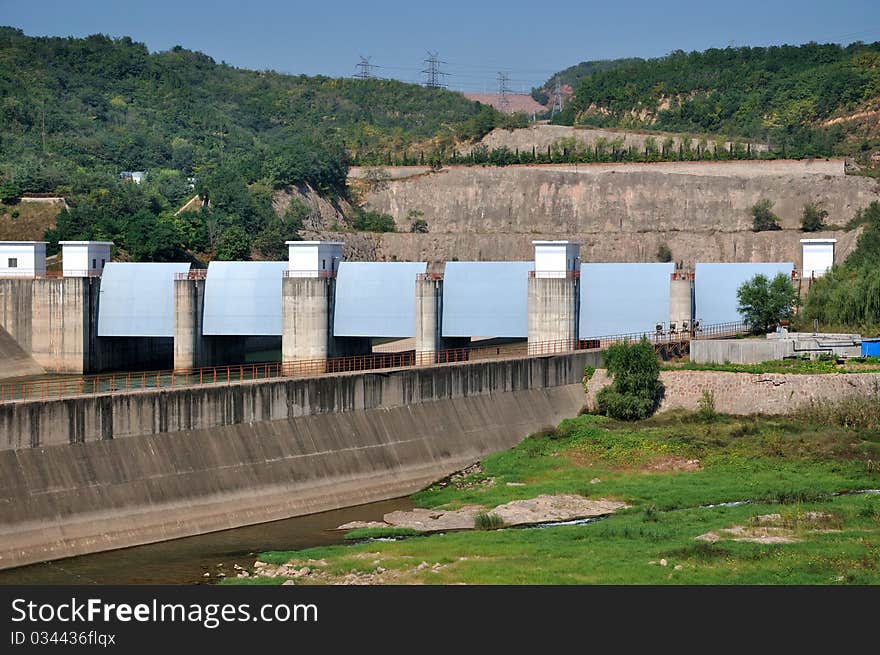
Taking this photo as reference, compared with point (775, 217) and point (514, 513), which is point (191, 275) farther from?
point (775, 217)

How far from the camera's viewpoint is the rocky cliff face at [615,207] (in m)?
132

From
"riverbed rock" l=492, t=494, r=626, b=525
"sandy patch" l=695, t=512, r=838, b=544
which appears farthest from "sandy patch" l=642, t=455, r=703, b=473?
"sandy patch" l=695, t=512, r=838, b=544

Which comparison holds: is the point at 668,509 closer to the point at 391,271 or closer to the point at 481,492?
the point at 481,492

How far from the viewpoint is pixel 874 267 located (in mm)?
74438

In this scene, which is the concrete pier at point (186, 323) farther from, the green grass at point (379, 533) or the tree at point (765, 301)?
the tree at point (765, 301)

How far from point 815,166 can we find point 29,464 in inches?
4313

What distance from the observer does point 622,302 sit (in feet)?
232

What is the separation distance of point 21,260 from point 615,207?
82718 millimetres

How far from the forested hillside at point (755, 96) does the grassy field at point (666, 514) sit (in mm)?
92080

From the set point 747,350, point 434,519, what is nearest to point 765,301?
point 747,350

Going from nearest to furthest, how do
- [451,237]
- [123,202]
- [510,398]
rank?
[510,398], [123,202], [451,237]

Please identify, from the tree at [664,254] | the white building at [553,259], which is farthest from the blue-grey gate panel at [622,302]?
the tree at [664,254]

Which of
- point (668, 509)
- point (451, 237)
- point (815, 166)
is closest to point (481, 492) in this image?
point (668, 509)

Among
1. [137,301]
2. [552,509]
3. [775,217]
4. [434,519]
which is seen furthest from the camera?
[775,217]
